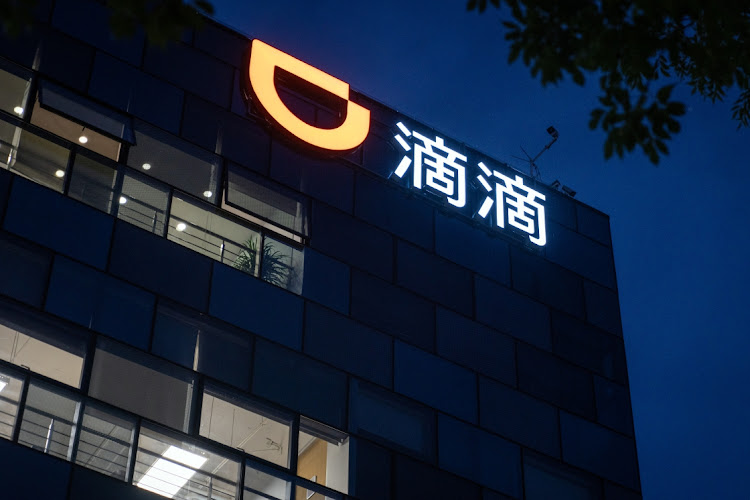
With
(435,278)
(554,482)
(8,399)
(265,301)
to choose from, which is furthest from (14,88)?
(554,482)

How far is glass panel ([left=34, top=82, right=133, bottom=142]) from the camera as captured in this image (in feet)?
68.0

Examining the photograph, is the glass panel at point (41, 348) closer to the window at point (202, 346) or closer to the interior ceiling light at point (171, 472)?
the window at point (202, 346)

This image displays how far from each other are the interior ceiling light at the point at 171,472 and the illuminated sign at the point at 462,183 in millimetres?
9232

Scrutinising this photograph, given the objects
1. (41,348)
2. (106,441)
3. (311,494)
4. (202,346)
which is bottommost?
(106,441)

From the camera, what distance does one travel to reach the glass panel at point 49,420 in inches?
658

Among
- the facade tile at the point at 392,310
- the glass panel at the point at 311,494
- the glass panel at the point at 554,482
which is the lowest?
the glass panel at the point at 311,494

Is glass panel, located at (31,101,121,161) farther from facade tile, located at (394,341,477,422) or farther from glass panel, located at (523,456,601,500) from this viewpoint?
glass panel, located at (523,456,601,500)

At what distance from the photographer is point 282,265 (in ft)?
71.4

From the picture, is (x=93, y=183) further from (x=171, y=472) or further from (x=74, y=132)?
(x=171, y=472)

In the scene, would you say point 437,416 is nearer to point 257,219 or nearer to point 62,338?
point 257,219

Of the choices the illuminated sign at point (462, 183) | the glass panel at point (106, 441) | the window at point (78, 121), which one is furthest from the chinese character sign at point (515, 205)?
the glass panel at point (106, 441)

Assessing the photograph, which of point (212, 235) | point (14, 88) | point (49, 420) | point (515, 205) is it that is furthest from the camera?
point (515, 205)

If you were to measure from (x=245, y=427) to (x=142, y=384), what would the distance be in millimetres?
1997

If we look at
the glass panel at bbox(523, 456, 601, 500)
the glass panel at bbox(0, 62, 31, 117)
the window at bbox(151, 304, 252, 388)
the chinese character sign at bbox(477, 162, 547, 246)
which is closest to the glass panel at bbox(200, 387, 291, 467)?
the window at bbox(151, 304, 252, 388)
